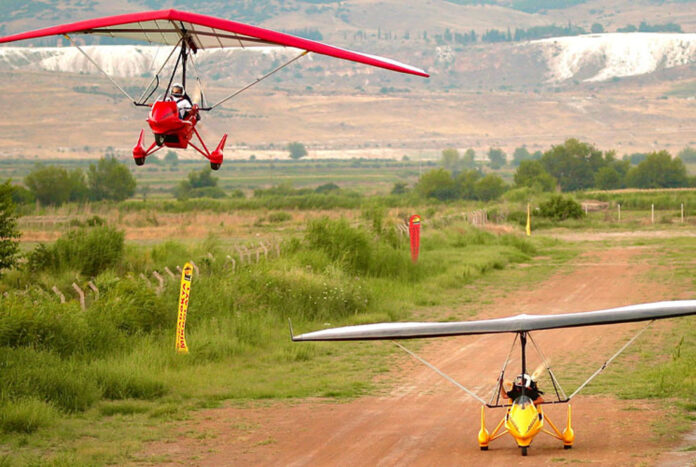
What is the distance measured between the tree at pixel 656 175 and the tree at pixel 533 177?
17.7m

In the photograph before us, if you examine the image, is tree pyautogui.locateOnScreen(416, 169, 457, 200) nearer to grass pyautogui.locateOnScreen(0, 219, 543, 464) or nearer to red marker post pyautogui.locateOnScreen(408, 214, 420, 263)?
red marker post pyautogui.locateOnScreen(408, 214, 420, 263)

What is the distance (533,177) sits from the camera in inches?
3570

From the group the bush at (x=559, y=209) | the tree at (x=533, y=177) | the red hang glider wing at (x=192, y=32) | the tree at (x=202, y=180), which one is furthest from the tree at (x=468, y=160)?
the red hang glider wing at (x=192, y=32)

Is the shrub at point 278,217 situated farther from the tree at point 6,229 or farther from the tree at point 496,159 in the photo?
the tree at point 496,159

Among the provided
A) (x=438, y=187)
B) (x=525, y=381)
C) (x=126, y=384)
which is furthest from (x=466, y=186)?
(x=525, y=381)

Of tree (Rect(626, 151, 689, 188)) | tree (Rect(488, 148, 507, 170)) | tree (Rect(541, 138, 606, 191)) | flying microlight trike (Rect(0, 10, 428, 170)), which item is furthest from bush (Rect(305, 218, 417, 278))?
tree (Rect(488, 148, 507, 170))

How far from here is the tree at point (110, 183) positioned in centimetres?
9738

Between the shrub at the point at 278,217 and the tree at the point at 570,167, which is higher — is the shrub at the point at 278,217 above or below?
below

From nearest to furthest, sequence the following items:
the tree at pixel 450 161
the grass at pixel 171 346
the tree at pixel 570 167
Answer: the grass at pixel 171 346, the tree at pixel 570 167, the tree at pixel 450 161

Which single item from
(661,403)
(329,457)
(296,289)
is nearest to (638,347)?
(661,403)

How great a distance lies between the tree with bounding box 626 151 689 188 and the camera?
10650 centimetres

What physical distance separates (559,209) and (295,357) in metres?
43.1

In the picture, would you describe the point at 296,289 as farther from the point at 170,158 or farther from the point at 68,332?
the point at 170,158

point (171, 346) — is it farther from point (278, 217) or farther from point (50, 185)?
point (50, 185)
